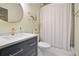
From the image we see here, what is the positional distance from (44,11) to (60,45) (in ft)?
1.49

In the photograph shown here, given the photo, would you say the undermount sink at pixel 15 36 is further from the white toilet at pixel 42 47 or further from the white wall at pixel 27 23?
the white toilet at pixel 42 47

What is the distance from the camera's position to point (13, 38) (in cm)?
127

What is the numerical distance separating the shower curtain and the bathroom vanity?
0.15 metres

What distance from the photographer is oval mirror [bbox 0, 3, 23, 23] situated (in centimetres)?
127

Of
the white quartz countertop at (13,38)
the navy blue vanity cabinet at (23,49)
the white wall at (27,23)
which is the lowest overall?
the navy blue vanity cabinet at (23,49)

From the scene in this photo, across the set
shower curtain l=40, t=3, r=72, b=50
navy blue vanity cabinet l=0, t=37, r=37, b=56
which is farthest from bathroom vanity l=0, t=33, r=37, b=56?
shower curtain l=40, t=3, r=72, b=50

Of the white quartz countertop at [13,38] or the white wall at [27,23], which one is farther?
the white wall at [27,23]

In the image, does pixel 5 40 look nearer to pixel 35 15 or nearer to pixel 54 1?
pixel 35 15

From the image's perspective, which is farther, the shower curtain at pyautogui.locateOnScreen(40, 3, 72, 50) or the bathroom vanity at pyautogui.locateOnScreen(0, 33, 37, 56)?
the shower curtain at pyautogui.locateOnScreen(40, 3, 72, 50)

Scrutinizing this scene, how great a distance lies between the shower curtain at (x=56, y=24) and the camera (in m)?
1.28

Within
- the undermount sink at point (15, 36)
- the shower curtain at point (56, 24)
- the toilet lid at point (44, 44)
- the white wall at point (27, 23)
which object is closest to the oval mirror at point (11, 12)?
the white wall at point (27, 23)

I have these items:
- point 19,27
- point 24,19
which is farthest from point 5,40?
point 24,19

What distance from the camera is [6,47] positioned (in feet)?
3.81

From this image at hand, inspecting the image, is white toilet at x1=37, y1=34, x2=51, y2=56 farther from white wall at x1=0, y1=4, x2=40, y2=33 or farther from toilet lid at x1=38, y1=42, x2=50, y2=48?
white wall at x1=0, y1=4, x2=40, y2=33
